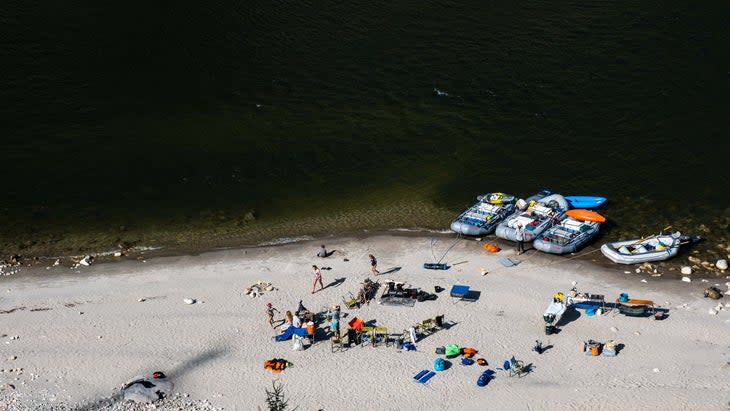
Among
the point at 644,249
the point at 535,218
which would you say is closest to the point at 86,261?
the point at 535,218

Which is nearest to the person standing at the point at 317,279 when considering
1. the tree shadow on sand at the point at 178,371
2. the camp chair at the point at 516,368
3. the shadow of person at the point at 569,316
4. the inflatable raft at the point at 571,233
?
the tree shadow on sand at the point at 178,371

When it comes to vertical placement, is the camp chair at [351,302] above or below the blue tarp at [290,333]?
above

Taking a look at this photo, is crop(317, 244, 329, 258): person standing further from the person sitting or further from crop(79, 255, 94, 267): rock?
crop(79, 255, 94, 267): rock

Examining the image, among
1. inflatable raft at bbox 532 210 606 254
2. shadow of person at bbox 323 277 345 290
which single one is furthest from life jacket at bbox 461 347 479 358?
inflatable raft at bbox 532 210 606 254

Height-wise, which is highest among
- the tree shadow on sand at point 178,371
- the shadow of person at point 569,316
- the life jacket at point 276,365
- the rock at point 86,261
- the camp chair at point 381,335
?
the shadow of person at point 569,316

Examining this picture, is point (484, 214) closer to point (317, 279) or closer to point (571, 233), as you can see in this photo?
point (571, 233)

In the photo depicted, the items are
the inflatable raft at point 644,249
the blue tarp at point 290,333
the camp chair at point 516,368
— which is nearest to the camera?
the camp chair at point 516,368

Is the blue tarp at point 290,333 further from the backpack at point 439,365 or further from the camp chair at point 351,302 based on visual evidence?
the backpack at point 439,365
